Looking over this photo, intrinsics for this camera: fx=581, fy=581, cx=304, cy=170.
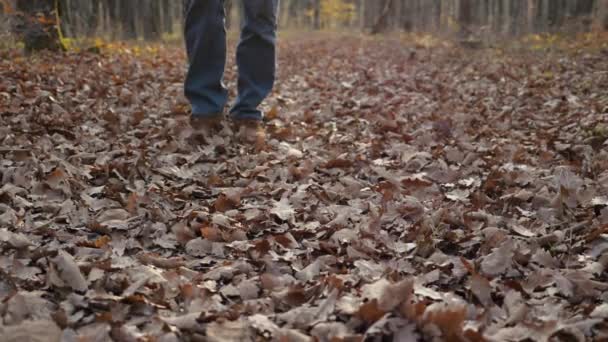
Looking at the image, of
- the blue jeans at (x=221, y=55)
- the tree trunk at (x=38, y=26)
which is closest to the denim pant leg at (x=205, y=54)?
the blue jeans at (x=221, y=55)

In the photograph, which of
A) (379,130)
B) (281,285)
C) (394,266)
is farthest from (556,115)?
(281,285)

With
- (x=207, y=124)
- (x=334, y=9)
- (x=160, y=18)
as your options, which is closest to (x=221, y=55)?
(x=207, y=124)

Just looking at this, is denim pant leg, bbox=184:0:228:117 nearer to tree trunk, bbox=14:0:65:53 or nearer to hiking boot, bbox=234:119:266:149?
hiking boot, bbox=234:119:266:149

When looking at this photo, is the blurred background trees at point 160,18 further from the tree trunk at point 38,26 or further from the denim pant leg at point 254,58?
the denim pant leg at point 254,58

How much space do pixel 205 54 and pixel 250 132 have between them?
62 cm

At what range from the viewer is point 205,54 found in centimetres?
397

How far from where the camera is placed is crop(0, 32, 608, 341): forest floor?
1.59 meters

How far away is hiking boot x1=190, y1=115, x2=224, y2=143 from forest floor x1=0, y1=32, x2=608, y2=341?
4.7 inches

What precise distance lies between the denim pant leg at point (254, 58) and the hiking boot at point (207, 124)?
0.49ft

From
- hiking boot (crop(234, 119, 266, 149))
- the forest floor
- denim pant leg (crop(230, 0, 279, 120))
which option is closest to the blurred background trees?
denim pant leg (crop(230, 0, 279, 120))

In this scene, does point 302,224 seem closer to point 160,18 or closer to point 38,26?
point 38,26

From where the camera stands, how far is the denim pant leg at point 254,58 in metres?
4.03

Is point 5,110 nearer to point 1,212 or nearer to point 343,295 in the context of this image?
point 1,212

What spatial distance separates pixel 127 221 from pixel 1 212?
0.52 metres
